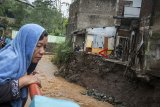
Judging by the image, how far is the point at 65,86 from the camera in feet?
72.1

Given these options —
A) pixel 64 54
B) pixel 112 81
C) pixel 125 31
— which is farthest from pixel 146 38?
pixel 64 54

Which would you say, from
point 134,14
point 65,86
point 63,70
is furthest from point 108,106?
point 63,70

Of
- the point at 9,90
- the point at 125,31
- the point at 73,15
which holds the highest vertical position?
the point at 9,90

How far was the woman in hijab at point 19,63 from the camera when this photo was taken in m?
1.59

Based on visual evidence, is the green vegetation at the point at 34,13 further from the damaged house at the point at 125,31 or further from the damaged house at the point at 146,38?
the damaged house at the point at 146,38

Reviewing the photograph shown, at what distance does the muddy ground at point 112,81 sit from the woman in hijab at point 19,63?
1314 cm

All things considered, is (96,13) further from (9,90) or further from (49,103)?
(49,103)

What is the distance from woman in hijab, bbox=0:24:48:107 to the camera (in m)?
1.59

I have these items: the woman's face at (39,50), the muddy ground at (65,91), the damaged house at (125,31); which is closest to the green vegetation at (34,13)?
the damaged house at (125,31)

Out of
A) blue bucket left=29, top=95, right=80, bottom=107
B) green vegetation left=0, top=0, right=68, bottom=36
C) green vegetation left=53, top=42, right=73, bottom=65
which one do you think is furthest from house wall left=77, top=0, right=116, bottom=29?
blue bucket left=29, top=95, right=80, bottom=107

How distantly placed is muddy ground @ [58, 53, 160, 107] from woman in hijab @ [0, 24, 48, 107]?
1314 cm

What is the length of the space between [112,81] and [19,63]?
18209 millimetres

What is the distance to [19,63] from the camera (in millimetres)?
1668

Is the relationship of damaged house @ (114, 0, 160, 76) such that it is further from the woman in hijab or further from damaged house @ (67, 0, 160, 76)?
the woman in hijab
